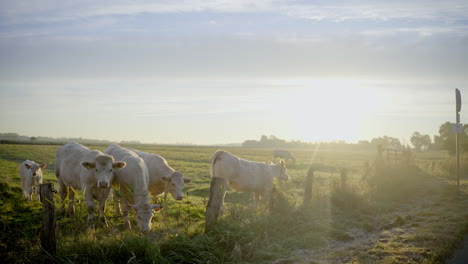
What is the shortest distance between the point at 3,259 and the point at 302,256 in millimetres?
5638

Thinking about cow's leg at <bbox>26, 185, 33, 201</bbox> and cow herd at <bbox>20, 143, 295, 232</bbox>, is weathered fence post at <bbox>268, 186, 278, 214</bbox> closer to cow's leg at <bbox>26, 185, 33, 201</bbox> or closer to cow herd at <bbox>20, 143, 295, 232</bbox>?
cow herd at <bbox>20, 143, 295, 232</bbox>

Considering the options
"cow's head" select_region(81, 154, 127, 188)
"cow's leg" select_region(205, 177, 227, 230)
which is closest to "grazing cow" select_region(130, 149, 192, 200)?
"cow's head" select_region(81, 154, 127, 188)

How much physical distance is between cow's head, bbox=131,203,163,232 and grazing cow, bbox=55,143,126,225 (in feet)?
Answer: 2.78

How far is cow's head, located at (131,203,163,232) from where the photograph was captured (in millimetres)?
8750

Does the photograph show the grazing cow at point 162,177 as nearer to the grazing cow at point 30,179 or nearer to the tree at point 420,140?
the grazing cow at point 30,179

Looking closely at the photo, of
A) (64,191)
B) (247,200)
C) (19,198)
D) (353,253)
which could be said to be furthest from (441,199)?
(19,198)

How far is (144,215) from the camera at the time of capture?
889 centimetres

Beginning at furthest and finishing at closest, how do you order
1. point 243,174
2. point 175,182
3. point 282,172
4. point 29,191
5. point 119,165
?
1. point 282,172
2. point 29,191
3. point 243,174
4. point 175,182
5. point 119,165

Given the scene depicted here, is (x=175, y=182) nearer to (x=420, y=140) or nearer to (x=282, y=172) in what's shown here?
(x=282, y=172)

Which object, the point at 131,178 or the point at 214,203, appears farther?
the point at 131,178

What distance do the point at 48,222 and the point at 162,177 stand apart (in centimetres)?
493

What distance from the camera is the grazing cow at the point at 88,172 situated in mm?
9077

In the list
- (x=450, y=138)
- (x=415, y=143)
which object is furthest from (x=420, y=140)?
(x=450, y=138)

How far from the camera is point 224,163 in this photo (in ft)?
42.7
